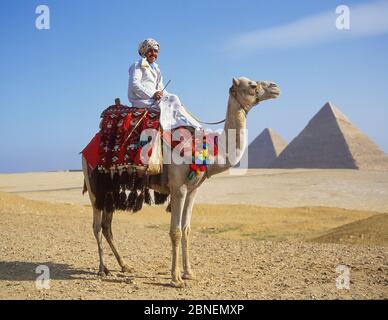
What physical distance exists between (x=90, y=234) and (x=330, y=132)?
8482 centimetres

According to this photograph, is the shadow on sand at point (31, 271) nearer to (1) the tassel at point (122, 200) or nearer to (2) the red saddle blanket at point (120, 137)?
(1) the tassel at point (122, 200)

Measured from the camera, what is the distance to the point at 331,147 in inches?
3519

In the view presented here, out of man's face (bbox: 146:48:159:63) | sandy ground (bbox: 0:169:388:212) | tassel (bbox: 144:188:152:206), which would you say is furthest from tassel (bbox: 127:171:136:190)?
sandy ground (bbox: 0:169:388:212)

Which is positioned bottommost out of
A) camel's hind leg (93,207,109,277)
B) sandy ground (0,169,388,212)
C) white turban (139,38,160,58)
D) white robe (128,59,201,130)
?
sandy ground (0,169,388,212)

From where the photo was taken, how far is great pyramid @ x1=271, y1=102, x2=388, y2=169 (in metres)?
85.1

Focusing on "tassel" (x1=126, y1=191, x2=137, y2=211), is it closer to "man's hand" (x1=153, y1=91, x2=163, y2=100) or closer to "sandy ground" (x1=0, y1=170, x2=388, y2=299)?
"sandy ground" (x1=0, y1=170, x2=388, y2=299)

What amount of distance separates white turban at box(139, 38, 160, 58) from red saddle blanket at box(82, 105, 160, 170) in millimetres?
841

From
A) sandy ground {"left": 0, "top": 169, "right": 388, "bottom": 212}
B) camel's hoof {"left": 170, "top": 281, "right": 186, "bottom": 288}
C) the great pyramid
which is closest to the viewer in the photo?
camel's hoof {"left": 170, "top": 281, "right": 186, "bottom": 288}

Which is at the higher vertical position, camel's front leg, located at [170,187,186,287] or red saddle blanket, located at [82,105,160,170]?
red saddle blanket, located at [82,105,160,170]

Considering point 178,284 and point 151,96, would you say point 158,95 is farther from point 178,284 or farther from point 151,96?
point 178,284

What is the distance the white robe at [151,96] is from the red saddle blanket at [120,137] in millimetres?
131

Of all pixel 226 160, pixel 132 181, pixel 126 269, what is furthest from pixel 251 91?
pixel 126 269

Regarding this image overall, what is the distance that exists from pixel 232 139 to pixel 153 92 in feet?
4.62

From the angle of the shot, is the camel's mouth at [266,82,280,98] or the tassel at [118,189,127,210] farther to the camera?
the tassel at [118,189,127,210]
